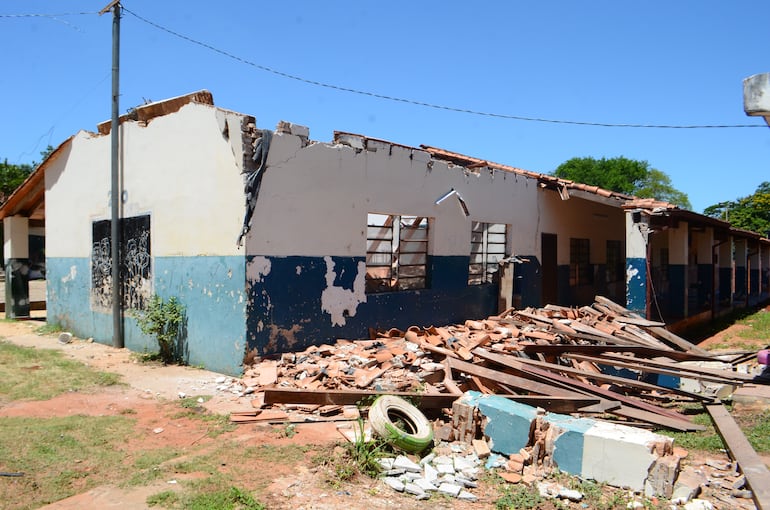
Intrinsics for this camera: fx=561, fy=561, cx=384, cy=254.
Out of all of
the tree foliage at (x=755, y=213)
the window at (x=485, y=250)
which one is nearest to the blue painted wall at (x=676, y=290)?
the window at (x=485, y=250)

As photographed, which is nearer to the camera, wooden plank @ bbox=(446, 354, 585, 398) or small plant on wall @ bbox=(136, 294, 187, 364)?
wooden plank @ bbox=(446, 354, 585, 398)

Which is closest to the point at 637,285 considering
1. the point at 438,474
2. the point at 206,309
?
the point at 438,474

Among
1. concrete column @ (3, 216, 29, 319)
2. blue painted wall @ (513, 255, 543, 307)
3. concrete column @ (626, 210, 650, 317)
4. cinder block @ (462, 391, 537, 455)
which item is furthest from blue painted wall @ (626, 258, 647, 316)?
concrete column @ (3, 216, 29, 319)

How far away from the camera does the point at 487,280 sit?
1322cm

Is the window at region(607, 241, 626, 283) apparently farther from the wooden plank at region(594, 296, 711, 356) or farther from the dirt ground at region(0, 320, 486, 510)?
the dirt ground at region(0, 320, 486, 510)

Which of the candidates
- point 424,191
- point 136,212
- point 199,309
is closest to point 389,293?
point 424,191

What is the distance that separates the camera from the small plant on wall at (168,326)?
9.65 m

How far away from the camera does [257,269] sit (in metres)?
8.41

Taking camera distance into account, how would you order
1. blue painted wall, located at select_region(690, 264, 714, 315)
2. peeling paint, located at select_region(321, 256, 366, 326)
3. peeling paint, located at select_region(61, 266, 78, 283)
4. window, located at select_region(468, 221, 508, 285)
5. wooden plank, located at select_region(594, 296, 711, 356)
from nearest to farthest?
1. peeling paint, located at select_region(321, 256, 366, 326)
2. wooden plank, located at select_region(594, 296, 711, 356)
3. window, located at select_region(468, 221, 508, 285)
4. peeling paint, located at select_region(61, 266, 78, 283)
5. blue painted wall, located at select_region(690, 264, 714, 315)

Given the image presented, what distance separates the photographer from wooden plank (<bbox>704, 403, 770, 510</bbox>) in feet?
14.6

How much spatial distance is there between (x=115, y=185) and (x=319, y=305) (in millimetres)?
5037

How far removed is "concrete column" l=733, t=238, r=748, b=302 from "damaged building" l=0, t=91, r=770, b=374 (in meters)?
10.1

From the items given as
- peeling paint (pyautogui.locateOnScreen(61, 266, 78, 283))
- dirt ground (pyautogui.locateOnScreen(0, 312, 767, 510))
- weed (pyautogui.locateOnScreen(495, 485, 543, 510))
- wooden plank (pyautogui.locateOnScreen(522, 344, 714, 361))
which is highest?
peeling paint (pyautogui.locateOnScreen(61, 266, 78, 283))

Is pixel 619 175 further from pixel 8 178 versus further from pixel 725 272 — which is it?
pixel 8 178
